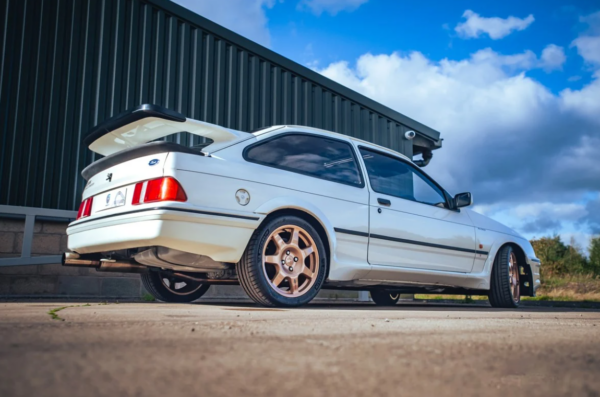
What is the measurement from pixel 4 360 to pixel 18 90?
20.2 feet

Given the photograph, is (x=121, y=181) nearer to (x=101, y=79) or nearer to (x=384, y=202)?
(x=384, y=202)

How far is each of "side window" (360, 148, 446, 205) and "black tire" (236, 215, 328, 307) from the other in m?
0.97

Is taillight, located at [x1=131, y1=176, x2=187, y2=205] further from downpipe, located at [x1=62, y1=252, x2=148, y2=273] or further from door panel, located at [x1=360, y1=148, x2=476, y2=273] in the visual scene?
door panel, located at [x1=360, y1=148, x2=476, y2=273]

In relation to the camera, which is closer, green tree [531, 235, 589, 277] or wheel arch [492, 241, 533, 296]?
wheel arch [492, 241, 533, 296]

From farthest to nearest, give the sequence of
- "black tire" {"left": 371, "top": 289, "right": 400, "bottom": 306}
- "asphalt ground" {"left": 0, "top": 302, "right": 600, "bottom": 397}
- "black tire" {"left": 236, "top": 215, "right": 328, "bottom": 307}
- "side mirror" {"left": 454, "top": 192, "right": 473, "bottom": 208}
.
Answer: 1. "black tire" {"left": 371, "top": 289, "right": 400, "bottom": 306}
2. "side mirror" {"left": 454, "top": 192, "right": 473, "bottom": 208}
3. "black tire" {"left": 236, "top": 215, "right": 328, "bottom": 307}
4. "asphalt ground" {"left": 0, "top": 302, "right": 600, "bottom": 397}

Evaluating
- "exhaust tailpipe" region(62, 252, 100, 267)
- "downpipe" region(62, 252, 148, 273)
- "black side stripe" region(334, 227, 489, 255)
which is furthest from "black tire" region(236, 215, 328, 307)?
"exhaust tailpipe" region(62, 252, 100, 267)

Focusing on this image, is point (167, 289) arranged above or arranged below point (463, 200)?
below

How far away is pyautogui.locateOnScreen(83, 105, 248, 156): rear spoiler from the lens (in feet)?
11.9

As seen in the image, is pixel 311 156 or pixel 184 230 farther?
pixel 311 156

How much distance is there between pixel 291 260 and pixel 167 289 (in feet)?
5.23

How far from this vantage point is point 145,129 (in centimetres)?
390

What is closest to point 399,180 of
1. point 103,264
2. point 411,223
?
point 411,223

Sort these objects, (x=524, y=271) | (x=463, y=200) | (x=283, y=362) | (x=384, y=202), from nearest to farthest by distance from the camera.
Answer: (x=283, y=362), (x=384, y=202), (x=463, y=200), (x=524, y=271)

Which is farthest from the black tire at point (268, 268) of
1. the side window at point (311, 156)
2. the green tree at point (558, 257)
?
the green tree at point (558, 257)
